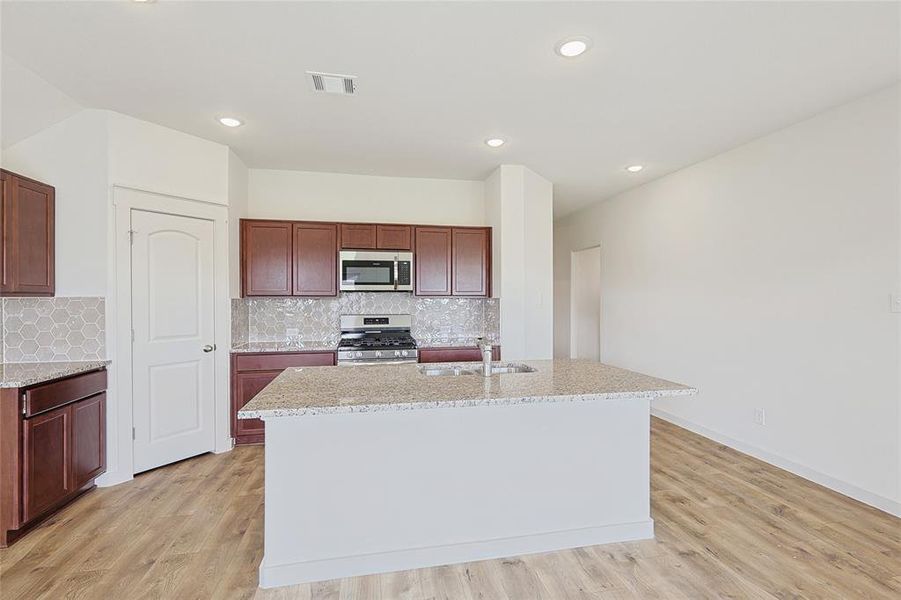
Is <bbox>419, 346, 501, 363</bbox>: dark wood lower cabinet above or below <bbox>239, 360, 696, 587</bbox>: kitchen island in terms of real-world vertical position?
A: above

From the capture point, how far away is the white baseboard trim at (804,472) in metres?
2.67

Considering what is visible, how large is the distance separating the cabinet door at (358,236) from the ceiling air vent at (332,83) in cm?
167

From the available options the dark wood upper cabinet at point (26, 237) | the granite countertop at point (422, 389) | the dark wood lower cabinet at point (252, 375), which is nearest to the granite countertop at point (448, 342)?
the dark wood lower cabinet at point (252, 375)

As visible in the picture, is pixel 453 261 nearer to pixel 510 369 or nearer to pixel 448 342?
pixel 448 342

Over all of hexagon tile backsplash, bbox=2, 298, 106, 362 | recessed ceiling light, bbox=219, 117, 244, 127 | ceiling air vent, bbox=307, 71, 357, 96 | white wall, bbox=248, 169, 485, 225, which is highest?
recessed ceiling light, bbox=219, 117, 244, 127

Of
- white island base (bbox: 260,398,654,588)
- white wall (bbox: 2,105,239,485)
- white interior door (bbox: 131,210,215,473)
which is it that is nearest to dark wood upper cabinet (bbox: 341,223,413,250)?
white interior door (bbox: 131,210,215,473)

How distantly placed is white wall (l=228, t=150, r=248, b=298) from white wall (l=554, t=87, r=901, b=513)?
431cm

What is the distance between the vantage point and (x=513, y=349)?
429 centimetres

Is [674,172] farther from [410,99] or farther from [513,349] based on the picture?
[410,99]

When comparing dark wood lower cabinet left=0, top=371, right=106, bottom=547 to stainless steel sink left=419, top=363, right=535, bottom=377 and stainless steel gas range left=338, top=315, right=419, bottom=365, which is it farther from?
stainless steel sink left=419, top=363, right=535, bottom=377

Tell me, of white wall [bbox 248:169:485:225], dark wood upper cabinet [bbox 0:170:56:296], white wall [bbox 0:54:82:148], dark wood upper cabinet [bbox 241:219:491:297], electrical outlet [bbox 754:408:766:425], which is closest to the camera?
white wall [bbox 0:54:82:148]

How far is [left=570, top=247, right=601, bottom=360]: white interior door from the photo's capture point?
6.56 metres

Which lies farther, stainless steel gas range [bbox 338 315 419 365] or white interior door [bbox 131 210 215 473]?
stainless steel gas range [bbox 338 315 419 365]

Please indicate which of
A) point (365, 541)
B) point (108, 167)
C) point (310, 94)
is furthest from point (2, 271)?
point (365, 541)
